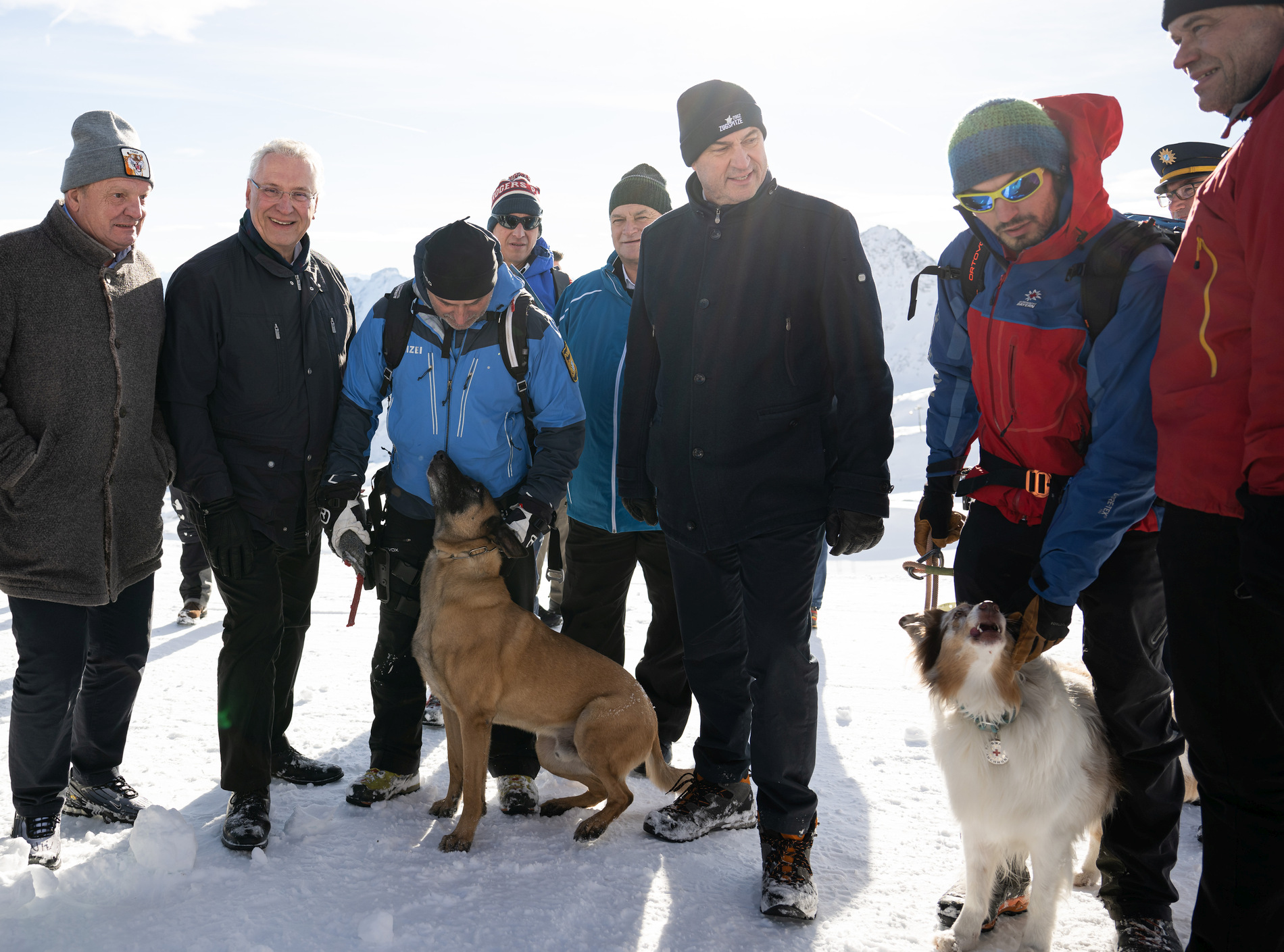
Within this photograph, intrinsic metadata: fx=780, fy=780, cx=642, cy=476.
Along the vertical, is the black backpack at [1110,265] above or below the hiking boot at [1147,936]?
above

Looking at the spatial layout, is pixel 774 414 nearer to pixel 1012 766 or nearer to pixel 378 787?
pixel 1012 766

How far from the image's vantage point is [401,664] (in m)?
3.73

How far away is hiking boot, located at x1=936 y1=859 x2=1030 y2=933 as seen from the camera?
9.09 feet

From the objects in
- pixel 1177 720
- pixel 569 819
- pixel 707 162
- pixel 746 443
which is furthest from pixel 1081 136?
pixel 569 819

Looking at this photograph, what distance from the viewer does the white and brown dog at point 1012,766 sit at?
2574 mm

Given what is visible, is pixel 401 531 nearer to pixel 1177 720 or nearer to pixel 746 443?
pixel 746 443

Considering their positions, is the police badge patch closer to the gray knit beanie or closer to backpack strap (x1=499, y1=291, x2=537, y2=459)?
the gray knit beanie

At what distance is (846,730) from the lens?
476cm

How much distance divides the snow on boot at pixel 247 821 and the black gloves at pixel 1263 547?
136 inches

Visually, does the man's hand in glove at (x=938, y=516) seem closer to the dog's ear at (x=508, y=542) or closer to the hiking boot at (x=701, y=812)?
the hiking boot at (x=701, y=812)

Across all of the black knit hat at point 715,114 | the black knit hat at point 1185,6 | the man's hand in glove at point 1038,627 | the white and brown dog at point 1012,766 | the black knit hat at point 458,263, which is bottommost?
the white and brown dog at point 1012,766

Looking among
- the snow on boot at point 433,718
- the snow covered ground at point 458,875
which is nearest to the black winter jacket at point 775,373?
the snow covered ground at point 458,875

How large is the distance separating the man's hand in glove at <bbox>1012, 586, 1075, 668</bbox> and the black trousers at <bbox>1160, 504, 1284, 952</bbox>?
49cm

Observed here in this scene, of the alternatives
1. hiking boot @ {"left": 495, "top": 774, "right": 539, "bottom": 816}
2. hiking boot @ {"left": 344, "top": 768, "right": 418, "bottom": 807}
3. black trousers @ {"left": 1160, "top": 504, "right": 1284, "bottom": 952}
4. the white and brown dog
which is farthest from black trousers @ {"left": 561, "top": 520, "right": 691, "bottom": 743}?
black trousers @ {"left": 1160, "top": 504, "right": 1284, "bottom": 952}
